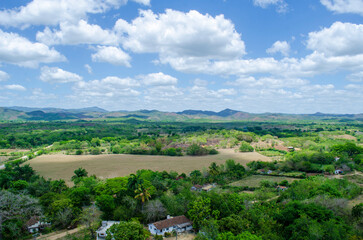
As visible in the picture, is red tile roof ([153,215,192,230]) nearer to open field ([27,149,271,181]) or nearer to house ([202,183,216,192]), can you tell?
house ([202,183,216,192])

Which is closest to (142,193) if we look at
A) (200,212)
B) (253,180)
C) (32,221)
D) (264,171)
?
(200,212)

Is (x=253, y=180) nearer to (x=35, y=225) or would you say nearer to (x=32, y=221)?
(x=35, y=225)

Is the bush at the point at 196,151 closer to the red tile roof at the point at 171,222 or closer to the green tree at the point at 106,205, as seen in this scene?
the green tree at the point at 106,205

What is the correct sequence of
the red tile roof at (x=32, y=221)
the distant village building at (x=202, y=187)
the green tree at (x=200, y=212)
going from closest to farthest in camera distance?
the green tree at (x=200, y=212)
the red tile roof at (x=32, y=221)
the distant village building at (x=202, y=187)

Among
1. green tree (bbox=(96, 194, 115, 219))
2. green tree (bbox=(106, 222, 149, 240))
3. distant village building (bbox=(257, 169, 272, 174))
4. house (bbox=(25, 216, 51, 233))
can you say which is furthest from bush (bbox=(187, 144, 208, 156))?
green tree (bbox=(106, 222, 149, 240))

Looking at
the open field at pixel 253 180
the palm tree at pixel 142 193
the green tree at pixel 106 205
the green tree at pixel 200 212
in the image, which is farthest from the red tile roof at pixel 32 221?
the open field at pixel 253 180

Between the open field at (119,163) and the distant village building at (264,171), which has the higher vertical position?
the distant village building at (264,171)
